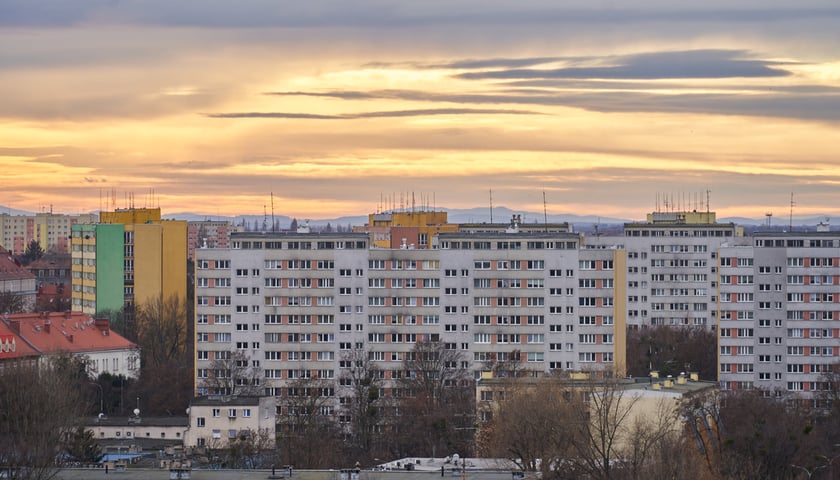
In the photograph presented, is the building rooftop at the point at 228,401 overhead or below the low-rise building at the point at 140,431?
overhead

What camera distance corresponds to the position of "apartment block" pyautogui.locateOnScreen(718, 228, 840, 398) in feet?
400

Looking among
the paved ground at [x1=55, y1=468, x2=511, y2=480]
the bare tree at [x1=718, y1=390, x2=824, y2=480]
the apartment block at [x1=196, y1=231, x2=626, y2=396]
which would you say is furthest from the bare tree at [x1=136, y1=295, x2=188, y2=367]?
the paved ground at [x1=55, y1=468, x2=511, y2=480]

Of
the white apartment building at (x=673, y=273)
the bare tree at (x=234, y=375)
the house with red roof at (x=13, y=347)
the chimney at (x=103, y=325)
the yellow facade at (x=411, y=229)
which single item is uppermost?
the yellow facade at (x=411, y=229)

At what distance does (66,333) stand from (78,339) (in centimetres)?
102

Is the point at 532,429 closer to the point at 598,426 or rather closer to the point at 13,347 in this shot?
Result: the point at 598,426

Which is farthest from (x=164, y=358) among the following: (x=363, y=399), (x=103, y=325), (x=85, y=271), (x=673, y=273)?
(x=673, y=273)

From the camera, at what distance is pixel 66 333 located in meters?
125

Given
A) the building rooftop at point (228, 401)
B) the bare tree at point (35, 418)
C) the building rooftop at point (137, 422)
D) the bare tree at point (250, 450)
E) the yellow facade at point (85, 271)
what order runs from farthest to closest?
the yellow facade at point (85, 271), the building rooftop at point (137, 422), the building rooftop at point (228, 401), the bare tree at point (250, 450), the bare tree at point (35, 418)

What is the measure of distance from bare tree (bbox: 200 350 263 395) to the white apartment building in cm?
5903

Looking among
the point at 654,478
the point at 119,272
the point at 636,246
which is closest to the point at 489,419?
the point at 654,478

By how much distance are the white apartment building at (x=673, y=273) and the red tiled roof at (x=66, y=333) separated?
57.2 meters

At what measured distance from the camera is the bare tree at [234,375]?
111m

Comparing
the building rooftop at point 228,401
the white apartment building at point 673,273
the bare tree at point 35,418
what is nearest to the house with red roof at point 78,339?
the building rooftop at point 228,401

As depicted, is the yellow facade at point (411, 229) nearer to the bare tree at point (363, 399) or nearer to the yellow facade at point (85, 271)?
the yellow facade at point (85, 271)
